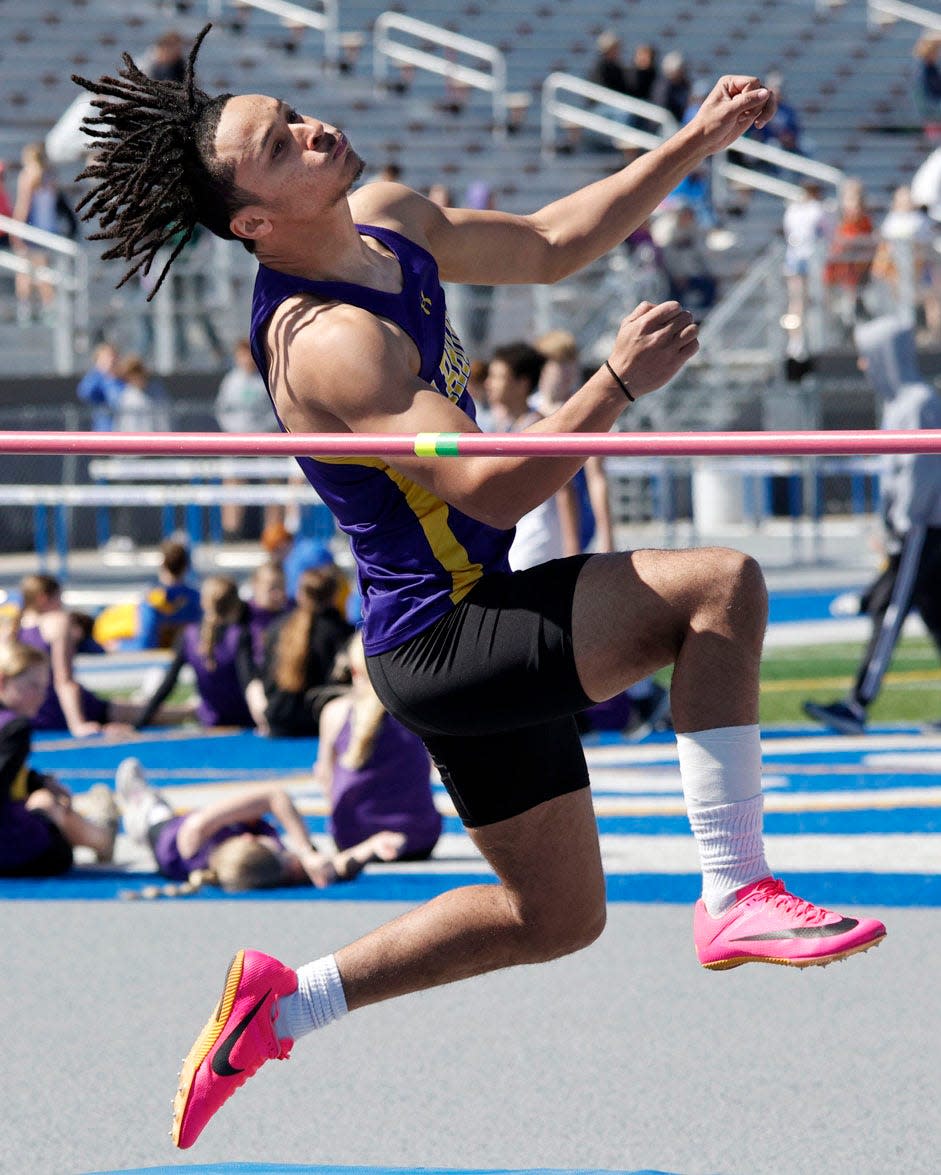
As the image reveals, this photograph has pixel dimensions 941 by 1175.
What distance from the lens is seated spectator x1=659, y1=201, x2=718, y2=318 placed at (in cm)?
2125

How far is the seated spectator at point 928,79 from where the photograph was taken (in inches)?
1031

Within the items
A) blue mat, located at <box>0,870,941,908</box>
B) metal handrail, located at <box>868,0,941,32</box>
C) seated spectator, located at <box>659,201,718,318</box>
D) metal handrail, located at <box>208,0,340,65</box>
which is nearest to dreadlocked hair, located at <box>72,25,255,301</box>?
blue mat, located at <box>0,870,941,908</box>

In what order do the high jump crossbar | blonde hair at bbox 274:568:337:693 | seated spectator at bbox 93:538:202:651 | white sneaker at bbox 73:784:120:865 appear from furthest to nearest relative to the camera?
seated spectator at bbox 93:538:202:651 → blonde hair at bbox 274:568:337:693 → white sneaker at bbox 73:784:120:865 → the high jump crossbar

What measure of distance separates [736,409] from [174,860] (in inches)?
579

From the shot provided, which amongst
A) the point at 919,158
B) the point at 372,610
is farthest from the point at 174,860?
the point at 919,158

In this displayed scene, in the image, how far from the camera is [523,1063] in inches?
196

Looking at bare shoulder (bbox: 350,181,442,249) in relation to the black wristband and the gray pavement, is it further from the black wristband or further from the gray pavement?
the gray pavement

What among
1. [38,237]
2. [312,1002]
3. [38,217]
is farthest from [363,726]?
[38,217]

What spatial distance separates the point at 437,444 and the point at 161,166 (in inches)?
35.2

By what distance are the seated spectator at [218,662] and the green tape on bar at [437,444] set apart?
7438mm

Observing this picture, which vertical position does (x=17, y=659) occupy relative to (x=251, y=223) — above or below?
below

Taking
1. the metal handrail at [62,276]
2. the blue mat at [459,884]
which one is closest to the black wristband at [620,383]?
the blue mat at [459,884]

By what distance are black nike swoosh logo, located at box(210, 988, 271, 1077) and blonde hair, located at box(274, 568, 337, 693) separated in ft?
20.5

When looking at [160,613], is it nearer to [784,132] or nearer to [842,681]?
[842,681]
